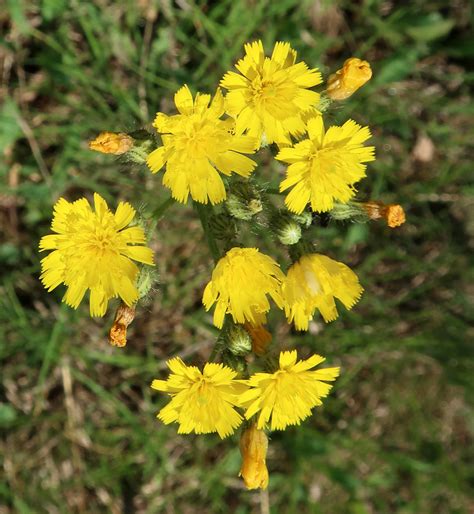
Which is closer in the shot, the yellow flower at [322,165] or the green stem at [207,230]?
the yellow flower at [322,165]

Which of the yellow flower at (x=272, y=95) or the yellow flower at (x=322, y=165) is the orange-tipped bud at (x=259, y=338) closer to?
the yellow flower at (x=322, y=165)

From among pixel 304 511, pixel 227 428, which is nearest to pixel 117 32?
pixel 227 428

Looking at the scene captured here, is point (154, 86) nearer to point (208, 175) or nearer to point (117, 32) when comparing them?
point (117, 32)

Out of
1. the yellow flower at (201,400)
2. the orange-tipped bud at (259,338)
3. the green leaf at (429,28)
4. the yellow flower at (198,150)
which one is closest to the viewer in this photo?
the yellow flower at (198,150)

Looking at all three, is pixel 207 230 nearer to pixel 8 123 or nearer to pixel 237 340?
pixel 237 340

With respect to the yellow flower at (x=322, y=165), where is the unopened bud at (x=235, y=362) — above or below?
below

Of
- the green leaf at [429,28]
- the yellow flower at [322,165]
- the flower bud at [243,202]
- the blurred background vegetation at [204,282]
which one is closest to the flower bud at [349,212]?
the yellow flower at [322,165]

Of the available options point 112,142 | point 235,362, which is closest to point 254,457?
point 235,362
